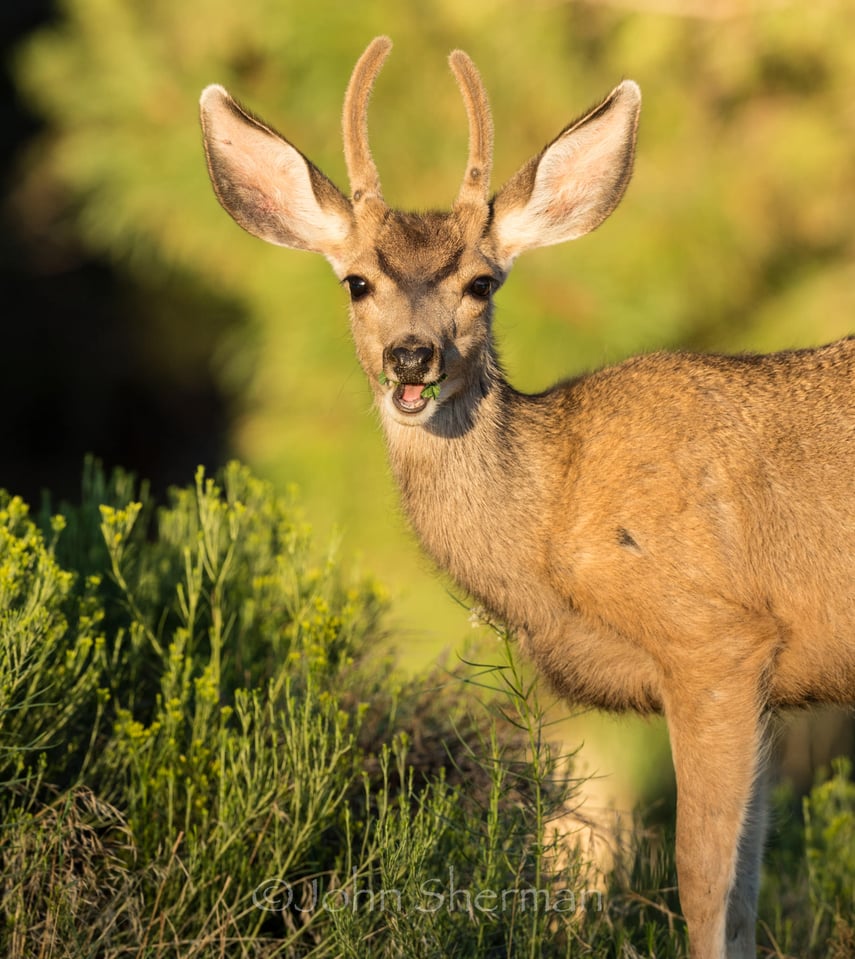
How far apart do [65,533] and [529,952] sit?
2.79 m

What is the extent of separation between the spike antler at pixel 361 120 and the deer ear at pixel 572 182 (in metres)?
0.48

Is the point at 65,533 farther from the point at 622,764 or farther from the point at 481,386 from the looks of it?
the point at 622,764

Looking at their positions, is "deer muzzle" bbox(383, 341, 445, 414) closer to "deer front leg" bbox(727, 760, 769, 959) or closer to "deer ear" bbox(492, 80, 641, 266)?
"deer ear" bbox(492, 80, 641, 266)

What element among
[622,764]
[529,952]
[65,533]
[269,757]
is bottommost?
[529,952]

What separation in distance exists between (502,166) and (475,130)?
225 inches

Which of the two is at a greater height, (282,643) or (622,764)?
(622,764)

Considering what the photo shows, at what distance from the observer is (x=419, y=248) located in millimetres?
5246

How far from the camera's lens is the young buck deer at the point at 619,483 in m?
4.74

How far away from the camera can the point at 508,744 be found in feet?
18.7

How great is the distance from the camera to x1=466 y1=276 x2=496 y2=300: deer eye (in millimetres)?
5270

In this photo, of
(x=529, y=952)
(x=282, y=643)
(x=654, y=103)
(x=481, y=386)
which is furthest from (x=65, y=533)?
(x=654, y=103)

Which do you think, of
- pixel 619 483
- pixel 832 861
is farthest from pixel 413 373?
pixel 832 861

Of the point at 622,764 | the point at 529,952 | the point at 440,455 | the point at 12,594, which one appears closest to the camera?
the point at 529,952

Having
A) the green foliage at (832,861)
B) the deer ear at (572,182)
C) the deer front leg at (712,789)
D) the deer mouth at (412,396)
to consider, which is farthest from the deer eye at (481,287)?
the green foliage at (832,861)
